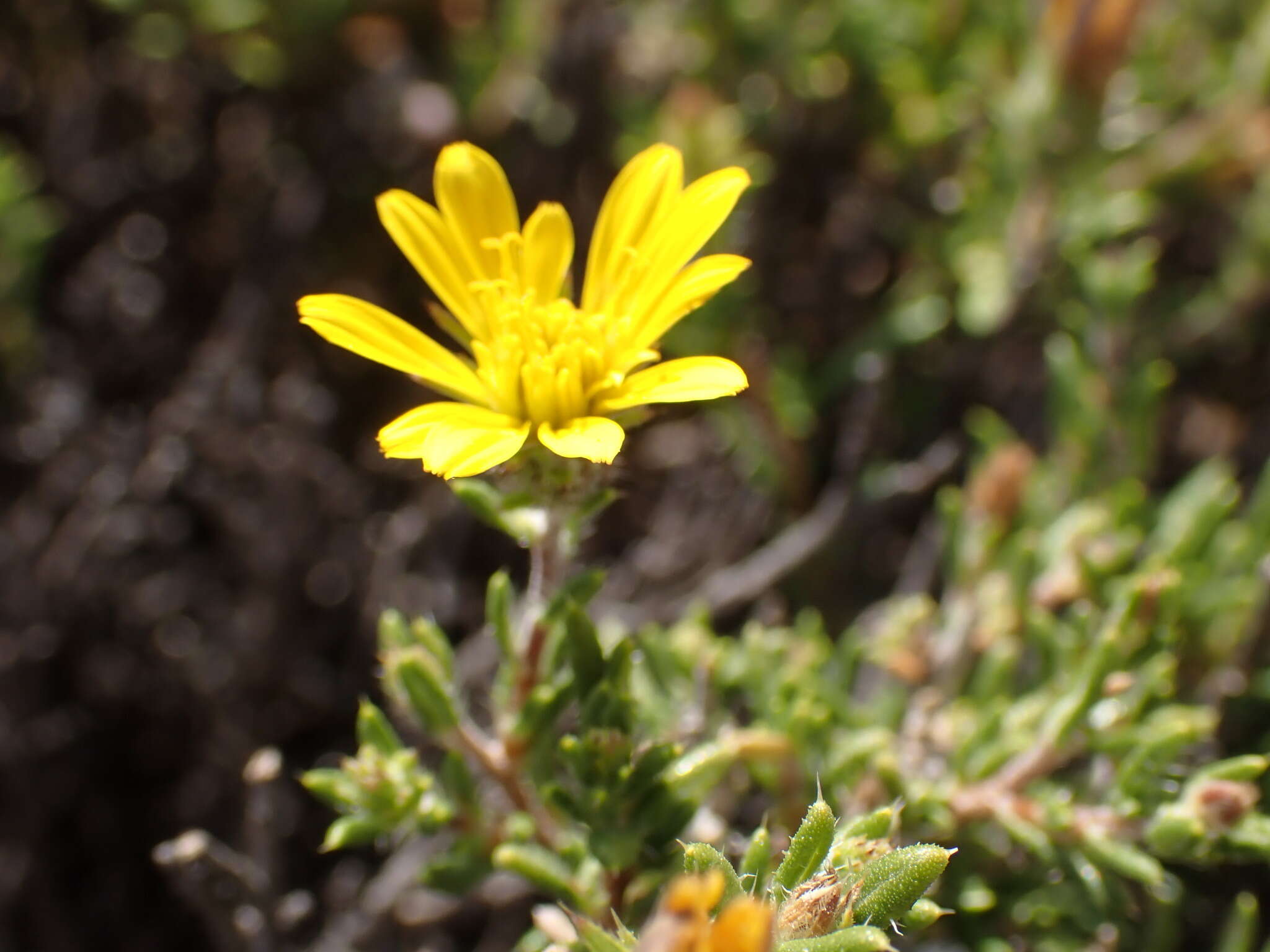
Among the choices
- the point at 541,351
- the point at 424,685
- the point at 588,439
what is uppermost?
the point at 541,351

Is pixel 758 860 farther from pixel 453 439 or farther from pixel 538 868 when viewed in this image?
pixel 453 439

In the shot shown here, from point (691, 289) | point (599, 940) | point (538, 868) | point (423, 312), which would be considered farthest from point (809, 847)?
point (423, 312)

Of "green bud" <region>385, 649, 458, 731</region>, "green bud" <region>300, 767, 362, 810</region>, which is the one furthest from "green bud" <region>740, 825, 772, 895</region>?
"green bud" <region>300, 767, 362, 810</region>

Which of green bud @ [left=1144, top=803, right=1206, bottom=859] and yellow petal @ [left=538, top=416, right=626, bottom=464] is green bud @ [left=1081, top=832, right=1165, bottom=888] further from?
yellow petal @ [left=538, top=416, right=626, bottom=464]

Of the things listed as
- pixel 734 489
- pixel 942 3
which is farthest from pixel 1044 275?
pixel 734 489

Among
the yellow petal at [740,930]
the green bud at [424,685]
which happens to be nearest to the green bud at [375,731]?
the green bud at [424,685]

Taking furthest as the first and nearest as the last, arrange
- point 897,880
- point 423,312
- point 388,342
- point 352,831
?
point 423,312, point 352,831, point 388,342, point 897,880

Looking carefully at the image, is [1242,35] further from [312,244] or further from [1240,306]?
[312,244]
